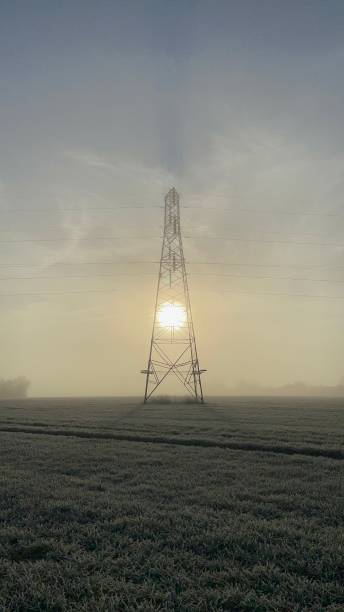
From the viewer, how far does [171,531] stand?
25.4ft

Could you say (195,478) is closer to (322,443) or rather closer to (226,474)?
(226,474)

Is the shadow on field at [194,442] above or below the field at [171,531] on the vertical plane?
above

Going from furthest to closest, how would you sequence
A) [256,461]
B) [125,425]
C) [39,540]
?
[125,425], [256,461], [39,540]

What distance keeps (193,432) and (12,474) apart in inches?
441

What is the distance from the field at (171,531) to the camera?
18.5 ft

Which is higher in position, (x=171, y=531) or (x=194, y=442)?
(x=194, y=442)

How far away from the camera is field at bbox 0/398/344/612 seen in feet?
18.5

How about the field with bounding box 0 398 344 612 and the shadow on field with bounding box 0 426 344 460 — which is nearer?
the field with bounding box 0 398 344 612

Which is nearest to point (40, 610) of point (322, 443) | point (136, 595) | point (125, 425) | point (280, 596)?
point (136, 595)

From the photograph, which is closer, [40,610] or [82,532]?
[40,610]

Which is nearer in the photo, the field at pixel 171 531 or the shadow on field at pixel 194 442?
the field at pixel 171 531

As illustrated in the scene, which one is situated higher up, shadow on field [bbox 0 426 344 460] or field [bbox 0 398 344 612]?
shadow on field [bbox 0 426 344 460]

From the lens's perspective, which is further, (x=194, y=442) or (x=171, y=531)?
(x=194, y=442)

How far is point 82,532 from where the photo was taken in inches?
307
